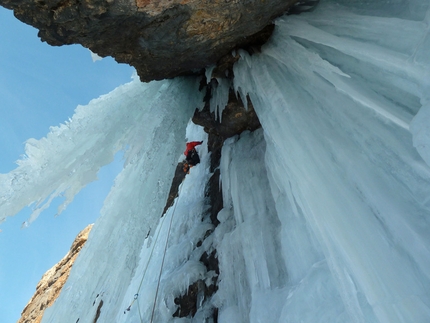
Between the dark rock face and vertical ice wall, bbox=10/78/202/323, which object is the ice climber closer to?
vertical ice wall, bbox=10/78/202/323

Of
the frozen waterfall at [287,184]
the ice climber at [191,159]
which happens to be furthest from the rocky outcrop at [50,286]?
the ice climber at [191,159]

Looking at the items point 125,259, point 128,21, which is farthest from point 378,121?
point 125,259

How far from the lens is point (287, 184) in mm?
2553

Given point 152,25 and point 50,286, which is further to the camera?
point 50,286

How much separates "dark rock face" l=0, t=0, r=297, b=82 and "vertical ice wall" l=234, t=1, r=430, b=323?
2.05 feet

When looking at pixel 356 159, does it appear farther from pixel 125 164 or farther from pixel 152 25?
pixel 125 164

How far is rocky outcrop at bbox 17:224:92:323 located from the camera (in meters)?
10.9

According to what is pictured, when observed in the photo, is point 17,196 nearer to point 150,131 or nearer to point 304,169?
point 150,131

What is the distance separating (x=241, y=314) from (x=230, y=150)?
241cm

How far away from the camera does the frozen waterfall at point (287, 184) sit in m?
1.51

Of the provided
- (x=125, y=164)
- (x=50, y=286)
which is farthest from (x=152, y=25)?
(x=50, y=286)

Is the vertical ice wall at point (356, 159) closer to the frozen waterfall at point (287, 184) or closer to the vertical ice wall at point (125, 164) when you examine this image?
the frozen waterfall at point (287, 184)

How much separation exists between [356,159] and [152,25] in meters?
2.19

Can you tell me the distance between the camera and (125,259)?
4098 mm
